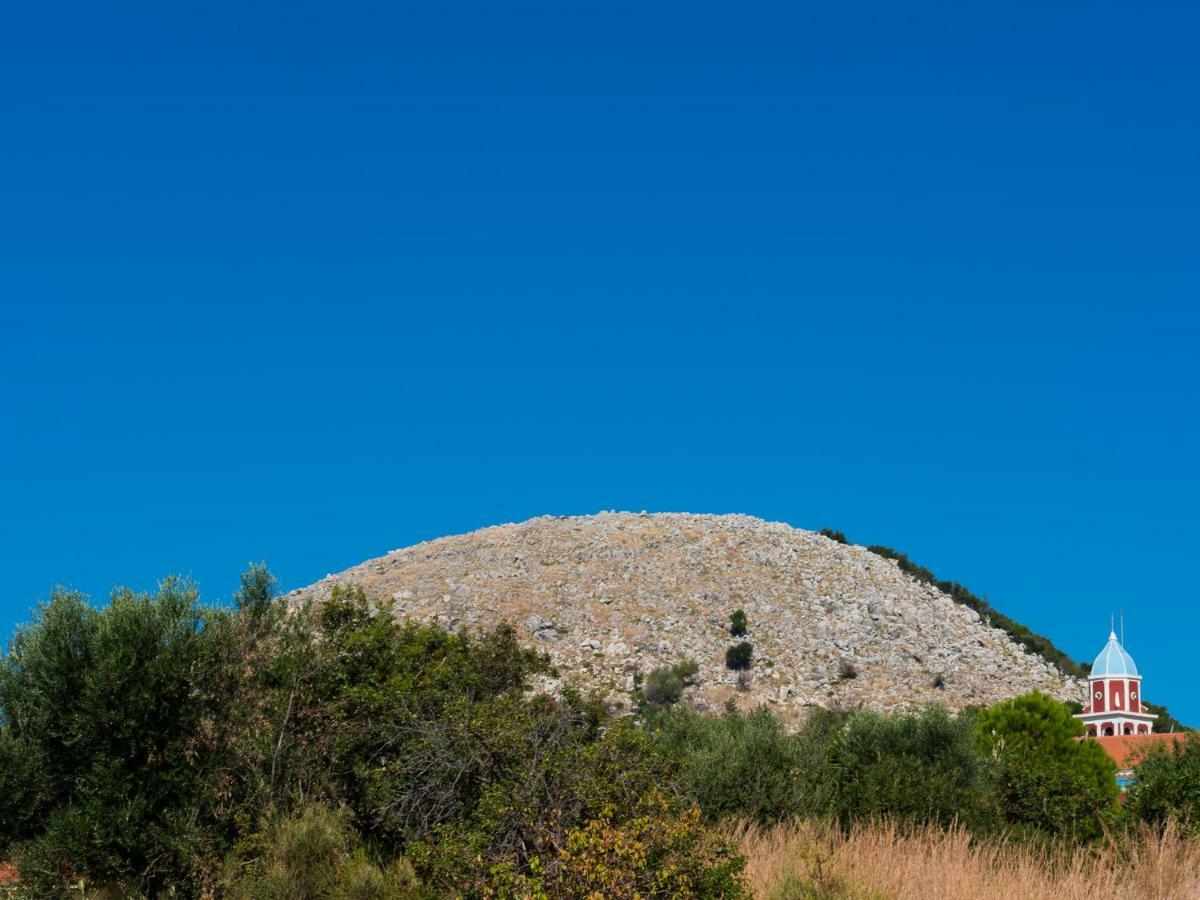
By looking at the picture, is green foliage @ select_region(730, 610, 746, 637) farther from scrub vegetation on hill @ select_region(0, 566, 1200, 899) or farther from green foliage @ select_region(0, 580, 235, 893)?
green foliage @ select_region(0, 580, 235, 893)

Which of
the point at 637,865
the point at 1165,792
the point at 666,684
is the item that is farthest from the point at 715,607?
the point at 637,865

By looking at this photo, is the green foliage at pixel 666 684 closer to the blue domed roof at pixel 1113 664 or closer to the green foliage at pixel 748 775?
the blue domed roof at pixel 1113 664

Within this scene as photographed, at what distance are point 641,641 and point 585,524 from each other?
1909 centimetres

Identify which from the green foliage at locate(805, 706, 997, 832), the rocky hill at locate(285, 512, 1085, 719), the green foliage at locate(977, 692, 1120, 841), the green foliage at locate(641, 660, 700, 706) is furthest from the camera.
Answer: the rocky hill at locate(285, 512, 1085, 719)

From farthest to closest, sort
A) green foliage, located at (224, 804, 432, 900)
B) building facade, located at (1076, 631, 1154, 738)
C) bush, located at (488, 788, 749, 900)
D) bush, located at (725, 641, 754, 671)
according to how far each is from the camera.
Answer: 1. bush, located at (725, 641, 754, 671)
2. building facade, located at (1076, 631, 1154, 738)
3. green foliage, located at (224, 804, 432, 900)
4. bush, located at (488, 788, 749, 900)

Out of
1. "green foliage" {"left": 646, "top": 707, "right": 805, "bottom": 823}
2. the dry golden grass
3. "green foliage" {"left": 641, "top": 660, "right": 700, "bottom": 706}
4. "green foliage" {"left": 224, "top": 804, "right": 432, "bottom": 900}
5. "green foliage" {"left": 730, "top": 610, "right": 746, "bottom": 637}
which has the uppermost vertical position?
"green foliage" {"left": 730, "top": 610, "right": 746, "bottom": 637}

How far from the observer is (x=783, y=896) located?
11961 mm

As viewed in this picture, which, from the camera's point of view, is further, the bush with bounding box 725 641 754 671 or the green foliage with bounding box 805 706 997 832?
the bush with bounding box 725 641 754 671

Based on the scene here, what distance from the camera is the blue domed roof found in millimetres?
61344

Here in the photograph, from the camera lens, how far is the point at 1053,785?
68.6 ft

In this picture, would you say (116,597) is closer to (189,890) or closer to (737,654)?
(189,890)

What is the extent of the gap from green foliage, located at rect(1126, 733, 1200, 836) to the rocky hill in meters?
36.0

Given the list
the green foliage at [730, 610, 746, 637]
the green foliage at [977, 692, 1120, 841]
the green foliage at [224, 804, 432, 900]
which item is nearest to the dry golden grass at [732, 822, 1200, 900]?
the green foliage at [977, 692, 1120, 841]

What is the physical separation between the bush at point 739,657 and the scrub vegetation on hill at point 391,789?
4105 centimetres
